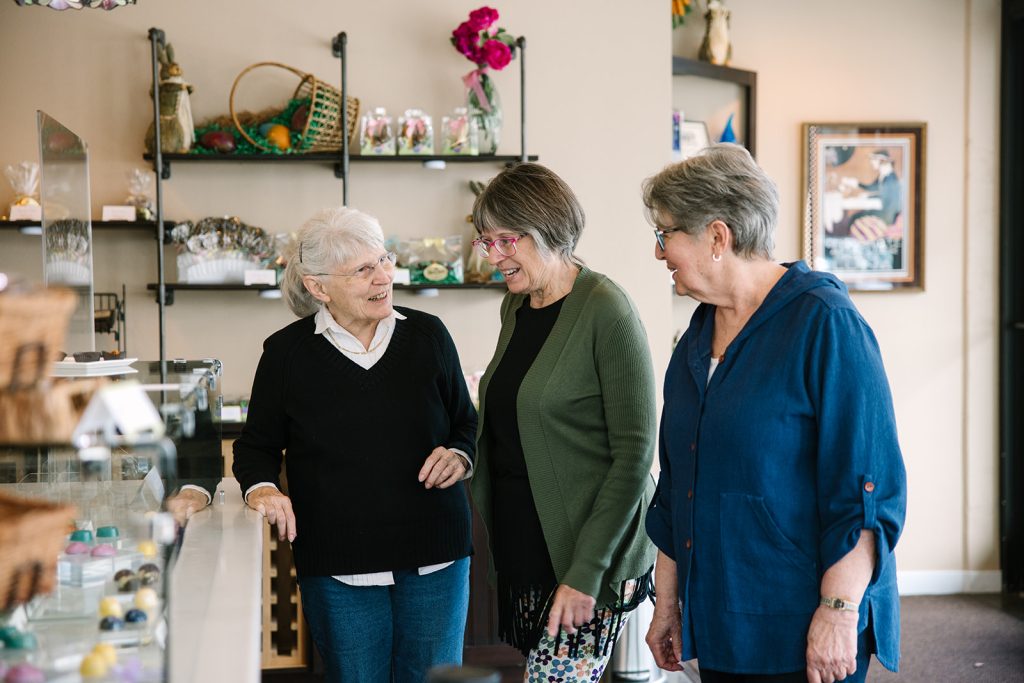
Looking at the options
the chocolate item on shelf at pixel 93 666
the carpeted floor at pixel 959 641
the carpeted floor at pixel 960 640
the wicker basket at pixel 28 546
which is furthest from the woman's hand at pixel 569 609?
the carpeted floor at pixel 960 640

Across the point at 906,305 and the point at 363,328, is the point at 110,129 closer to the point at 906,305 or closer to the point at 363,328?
the point at 363,328

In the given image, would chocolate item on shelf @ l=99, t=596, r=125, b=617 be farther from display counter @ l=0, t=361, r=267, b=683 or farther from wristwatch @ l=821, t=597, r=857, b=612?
wristwatch @ l=821, t=597, r=857, b=612

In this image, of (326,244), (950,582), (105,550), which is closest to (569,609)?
(105,550)

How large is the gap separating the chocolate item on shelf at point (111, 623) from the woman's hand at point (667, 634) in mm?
909

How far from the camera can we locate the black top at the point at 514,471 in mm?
1920

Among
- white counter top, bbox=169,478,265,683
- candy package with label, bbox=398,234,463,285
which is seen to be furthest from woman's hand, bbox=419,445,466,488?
candy package with label, bbox=398,234,463,285

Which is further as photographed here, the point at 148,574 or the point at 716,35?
the point at 716,35

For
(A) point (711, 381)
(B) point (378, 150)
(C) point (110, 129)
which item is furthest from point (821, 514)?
(C) point (110, 129)

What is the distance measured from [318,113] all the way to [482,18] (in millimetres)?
709

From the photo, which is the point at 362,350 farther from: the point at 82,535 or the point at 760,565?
the point at 760,565

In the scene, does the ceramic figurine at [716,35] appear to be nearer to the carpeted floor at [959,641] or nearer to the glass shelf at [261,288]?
the glass shelf at [261,288]

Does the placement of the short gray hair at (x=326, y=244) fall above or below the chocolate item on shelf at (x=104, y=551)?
above

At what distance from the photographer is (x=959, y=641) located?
4.00 m

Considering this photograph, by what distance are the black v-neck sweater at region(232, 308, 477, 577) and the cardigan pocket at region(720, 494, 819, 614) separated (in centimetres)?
69
